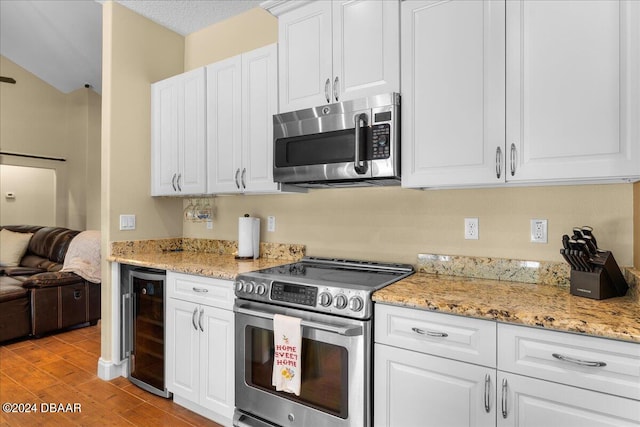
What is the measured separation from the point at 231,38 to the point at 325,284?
7.58 feet

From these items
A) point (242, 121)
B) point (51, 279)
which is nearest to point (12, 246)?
point (51, 279)

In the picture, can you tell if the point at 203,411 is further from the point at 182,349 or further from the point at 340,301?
the point at 340,301

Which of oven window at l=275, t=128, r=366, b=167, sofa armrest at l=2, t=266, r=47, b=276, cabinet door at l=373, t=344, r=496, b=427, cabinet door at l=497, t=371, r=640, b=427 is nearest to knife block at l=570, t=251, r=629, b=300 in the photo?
cabinet door at l=497, t=371, r=640, b=427

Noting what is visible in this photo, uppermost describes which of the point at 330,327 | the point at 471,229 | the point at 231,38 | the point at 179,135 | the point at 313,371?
the point at 231,38

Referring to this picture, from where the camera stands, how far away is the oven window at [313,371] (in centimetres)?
167

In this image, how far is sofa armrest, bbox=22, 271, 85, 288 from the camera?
367 centimetres

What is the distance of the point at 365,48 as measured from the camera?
6.48ft

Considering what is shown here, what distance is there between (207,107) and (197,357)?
68.0 inches

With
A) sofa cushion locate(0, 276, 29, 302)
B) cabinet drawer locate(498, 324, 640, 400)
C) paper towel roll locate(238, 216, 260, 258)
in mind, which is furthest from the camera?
sofa cushion locate(0, 276, 29, 302)

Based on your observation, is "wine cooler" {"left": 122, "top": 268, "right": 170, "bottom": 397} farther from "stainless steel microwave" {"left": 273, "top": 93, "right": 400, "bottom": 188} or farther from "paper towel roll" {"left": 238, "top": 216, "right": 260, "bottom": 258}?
"stainless steel microwave" {"left": 273, "top": 93, "right": 400, "bottom": 188}

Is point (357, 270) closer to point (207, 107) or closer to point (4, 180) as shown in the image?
point (207, 107)

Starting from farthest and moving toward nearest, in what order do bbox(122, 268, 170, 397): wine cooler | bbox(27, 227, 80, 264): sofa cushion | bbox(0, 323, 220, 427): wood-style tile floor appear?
bbox(27, 227, 80, 264): sofa cushion → bbox(122, 268, 170, 397): wine cooler → bbox(0, 323, 220, 427): wood-style tile floor

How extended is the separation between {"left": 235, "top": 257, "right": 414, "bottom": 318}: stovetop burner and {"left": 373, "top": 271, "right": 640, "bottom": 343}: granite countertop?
0.32ft

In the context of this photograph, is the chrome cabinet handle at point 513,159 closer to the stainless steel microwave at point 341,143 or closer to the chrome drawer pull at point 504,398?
the stainless steel microwave at point 341,143
